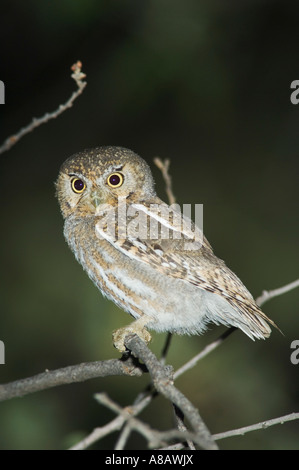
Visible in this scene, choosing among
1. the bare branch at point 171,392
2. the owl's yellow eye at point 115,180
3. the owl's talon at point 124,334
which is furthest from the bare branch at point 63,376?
the owl's yellow eye at point 115,180

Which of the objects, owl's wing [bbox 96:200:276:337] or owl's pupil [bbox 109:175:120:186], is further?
owl's pupil [bbox 109:175:120:186]

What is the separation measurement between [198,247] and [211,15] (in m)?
3.65

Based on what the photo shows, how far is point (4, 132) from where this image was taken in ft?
22.4

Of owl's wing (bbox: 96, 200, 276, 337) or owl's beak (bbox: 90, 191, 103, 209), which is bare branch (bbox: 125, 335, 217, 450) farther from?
owl's beak (bbox: 90, 191, 103, 209)

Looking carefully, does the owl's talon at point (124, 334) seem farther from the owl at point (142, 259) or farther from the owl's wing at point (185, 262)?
the owl's wing at point (185, 262)

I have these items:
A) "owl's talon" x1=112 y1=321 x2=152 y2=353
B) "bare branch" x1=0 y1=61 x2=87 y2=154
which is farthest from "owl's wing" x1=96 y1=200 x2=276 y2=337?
"bare branch" x1=0 y1=61 x2=87 y2=154

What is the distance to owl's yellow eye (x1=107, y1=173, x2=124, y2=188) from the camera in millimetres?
4039

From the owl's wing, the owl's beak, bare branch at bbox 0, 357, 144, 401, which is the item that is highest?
the owl's beak

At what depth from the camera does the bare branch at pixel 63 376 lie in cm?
304

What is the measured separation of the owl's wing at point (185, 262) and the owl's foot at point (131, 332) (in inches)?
13.0

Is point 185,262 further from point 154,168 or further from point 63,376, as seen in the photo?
point 154,168

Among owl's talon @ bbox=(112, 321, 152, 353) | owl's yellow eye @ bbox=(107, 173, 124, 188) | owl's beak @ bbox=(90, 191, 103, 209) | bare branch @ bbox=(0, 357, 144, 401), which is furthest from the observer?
owl's yellow eye @ bbox=(107, 173, 124, 188)
